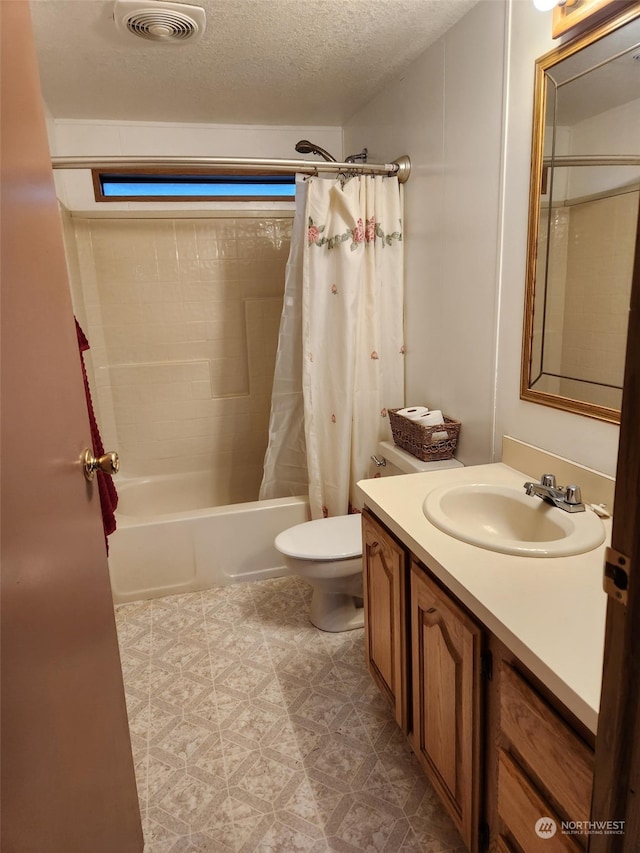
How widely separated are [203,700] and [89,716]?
1034 millimetres

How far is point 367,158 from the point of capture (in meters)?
2.74

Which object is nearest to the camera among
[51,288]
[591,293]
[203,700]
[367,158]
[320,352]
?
[51,288]

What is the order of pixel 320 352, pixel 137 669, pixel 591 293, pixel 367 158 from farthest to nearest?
pixel 367 158 → pixel 320 352 → pixel 137 669 → pixel 591 293

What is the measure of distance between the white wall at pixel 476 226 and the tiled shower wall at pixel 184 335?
1.15 meters

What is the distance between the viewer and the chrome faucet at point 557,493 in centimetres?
133

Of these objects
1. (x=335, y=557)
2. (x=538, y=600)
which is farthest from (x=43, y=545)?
(x=335, y=557)

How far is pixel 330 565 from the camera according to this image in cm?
207

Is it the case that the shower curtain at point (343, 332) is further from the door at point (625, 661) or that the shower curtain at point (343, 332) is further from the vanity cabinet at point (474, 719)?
the door at point (625, 661)

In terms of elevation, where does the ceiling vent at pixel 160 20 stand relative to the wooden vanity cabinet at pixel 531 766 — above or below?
above

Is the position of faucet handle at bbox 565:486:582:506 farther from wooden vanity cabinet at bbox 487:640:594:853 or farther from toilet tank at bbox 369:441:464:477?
toilet tank at bbox 369:441:464:477

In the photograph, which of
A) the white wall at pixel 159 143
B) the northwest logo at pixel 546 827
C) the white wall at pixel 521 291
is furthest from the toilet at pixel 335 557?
the white wall at pixel 159 143

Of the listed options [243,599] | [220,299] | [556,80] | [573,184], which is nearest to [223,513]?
[243,599]

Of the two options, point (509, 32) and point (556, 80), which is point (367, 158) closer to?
point (509, 32)

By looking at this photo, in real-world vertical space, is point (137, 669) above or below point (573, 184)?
below
